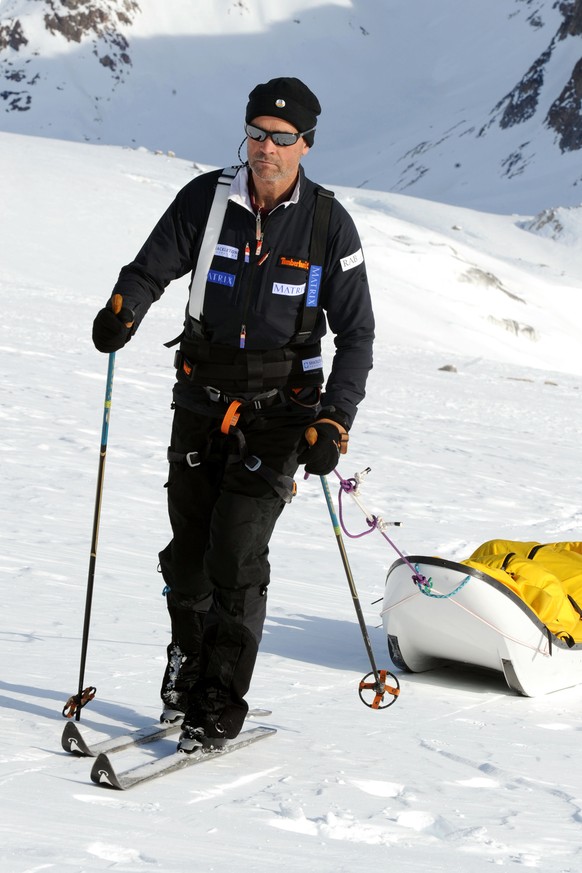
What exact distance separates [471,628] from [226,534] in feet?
5.51

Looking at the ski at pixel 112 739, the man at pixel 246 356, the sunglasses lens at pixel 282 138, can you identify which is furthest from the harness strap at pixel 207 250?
the ski at pixel 112 739

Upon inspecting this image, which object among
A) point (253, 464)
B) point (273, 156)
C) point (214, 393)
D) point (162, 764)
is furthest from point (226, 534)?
→ point (273, 156)

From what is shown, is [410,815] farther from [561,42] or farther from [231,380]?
[561,42]

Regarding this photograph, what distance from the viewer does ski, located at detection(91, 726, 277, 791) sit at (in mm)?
3574

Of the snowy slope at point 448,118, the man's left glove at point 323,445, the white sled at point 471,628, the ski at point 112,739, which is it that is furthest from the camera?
the snowy slope at point 448,118

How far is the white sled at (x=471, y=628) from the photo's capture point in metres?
5.28

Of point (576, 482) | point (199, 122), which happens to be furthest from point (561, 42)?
point (576, 482)

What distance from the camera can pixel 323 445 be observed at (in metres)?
4.08

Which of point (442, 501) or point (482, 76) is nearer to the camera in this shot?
point (442, 501)

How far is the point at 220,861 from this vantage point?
3141 mm

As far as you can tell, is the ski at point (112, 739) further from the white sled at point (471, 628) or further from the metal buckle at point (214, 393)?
the white sled at point (471, 628)

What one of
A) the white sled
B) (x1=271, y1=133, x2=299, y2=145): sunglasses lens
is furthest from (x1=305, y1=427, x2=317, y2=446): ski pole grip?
the white sled

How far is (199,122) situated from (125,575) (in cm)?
18842

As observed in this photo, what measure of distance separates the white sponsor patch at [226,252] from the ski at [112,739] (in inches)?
62.7
